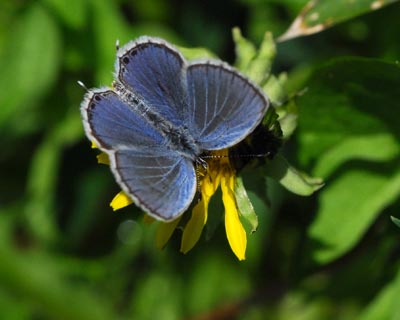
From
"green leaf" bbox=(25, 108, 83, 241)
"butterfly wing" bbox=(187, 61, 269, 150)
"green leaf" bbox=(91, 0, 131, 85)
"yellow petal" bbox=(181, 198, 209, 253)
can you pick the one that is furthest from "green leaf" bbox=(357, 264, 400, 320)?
"green leaf" bbox=(25, 108, 83, 241)

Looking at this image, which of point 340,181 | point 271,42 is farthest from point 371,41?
point 271,42

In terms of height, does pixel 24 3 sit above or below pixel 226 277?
above

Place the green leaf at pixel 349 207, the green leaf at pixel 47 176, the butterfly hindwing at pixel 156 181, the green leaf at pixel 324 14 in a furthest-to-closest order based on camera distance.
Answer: the green leaf at pixel 47 176 → the green leaf at pixel 349 207 → the green leaf at pixel 324 14 → the butterfly hindwing at pixel 156 181

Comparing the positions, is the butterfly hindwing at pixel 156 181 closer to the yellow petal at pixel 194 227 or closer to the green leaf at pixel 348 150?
the yellow petal at pixel 194 227

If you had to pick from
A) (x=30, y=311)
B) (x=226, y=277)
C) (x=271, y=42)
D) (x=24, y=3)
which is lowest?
(x=226, y=277)

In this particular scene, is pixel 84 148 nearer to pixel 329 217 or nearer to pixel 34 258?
pixel 34 258

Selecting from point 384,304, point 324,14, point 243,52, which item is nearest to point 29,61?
point 243,52

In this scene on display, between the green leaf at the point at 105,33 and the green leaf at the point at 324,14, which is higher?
the green leaf at the point at 105,33

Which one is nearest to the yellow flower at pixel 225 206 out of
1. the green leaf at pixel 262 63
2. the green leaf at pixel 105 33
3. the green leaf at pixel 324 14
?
the green leaf at pixel 262 63
